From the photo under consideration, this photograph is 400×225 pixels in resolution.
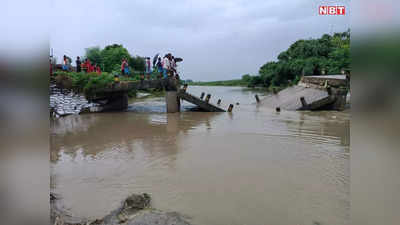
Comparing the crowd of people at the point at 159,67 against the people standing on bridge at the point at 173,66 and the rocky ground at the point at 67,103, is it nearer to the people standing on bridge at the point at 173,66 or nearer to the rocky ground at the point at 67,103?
the people standing on bridge at the point at 173,66

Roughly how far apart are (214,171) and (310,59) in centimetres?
3465

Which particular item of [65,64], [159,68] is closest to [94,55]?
[65,64]

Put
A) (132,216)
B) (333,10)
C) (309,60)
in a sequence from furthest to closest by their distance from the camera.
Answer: (309,60), (132,216), (333,10)

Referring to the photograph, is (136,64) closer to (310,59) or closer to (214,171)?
(310,59)

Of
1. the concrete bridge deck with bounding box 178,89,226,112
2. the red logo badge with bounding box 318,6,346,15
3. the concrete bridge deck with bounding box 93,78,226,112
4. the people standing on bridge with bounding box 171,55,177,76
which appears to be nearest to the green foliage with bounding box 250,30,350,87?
the concrete bridge deck with bounding box 178,89,226,112

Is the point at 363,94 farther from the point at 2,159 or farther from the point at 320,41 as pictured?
the point at 320,41

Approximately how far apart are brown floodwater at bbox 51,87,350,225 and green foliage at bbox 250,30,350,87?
24.0 meters

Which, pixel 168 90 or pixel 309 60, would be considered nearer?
pixel 168 90

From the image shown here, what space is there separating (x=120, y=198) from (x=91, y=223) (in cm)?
97

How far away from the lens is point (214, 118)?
44.6ft

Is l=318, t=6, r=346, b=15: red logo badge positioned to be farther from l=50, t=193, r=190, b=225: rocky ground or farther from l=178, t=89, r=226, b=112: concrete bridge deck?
l=178, t=89, r=226, b=112: concrete bridge deck

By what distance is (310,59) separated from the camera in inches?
1411

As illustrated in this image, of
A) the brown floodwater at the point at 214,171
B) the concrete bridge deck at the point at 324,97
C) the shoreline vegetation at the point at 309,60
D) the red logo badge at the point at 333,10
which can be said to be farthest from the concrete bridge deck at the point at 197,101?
the shoreline vegetation at the point at 309,60

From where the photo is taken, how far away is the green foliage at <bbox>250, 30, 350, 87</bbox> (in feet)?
105
